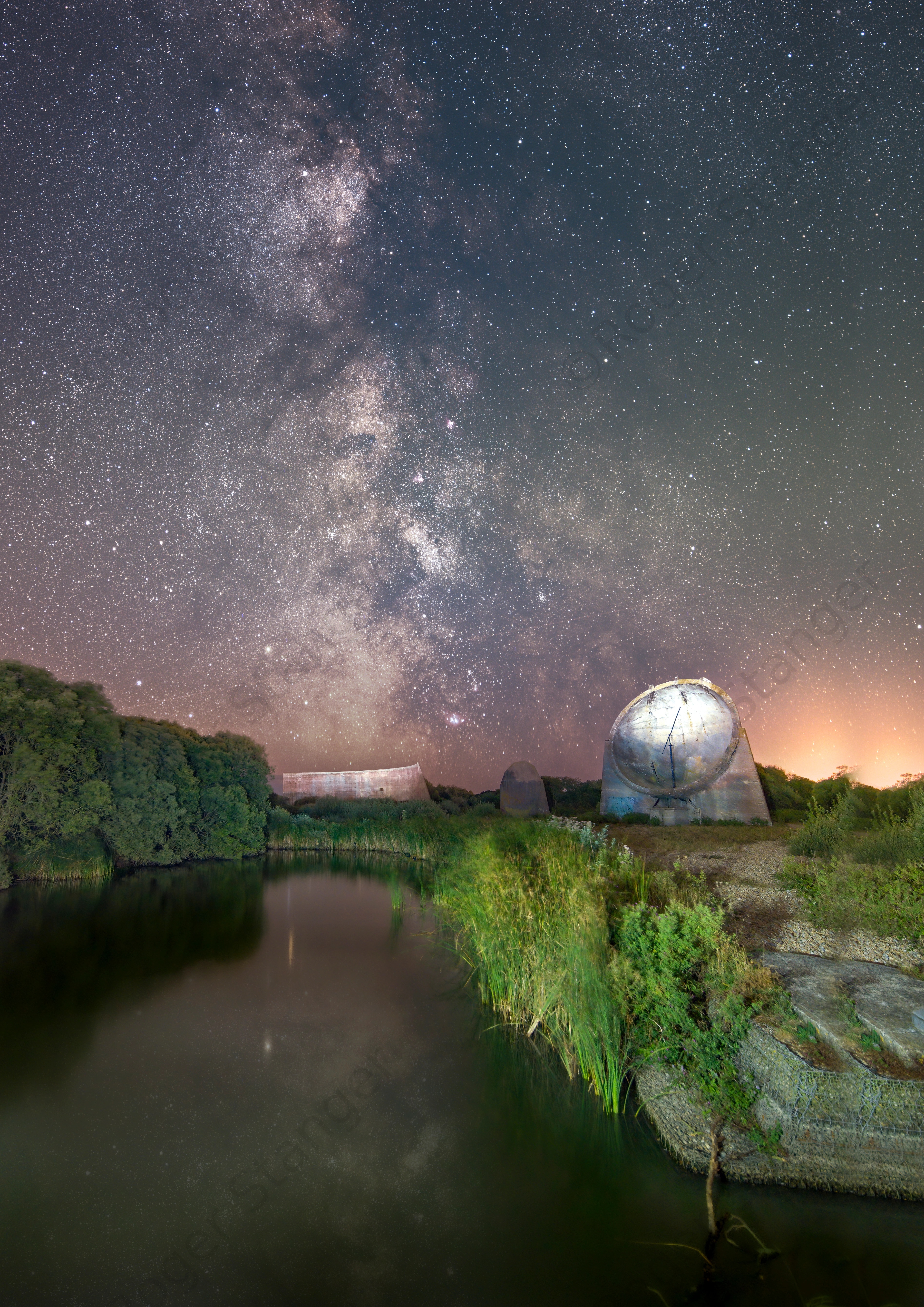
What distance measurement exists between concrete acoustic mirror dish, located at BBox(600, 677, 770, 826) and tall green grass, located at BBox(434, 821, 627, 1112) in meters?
14.8

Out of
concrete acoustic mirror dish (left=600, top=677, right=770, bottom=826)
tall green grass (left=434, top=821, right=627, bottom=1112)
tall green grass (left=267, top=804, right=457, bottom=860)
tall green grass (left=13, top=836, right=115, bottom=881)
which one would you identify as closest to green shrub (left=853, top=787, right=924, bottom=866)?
tall green grass (left=434, top=821, right=627, bottom=1112)

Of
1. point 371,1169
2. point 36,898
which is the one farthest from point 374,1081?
point 36,898

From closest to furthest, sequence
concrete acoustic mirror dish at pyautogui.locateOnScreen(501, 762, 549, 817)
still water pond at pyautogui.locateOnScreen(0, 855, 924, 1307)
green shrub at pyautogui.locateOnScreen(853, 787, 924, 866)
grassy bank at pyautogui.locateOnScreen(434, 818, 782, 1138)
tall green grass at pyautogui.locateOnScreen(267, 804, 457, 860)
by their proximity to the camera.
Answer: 1. still water pond at pyautogui.locateOnScreen(0, 855, 924, 1307)
2. grassy bank at pyautogui.locateOnScreen(434, 818, 782, 1138)
3. green shrub at pyautogui.locateOnScreen(853, 787, 924, 866)
4. tall green grass at pyautogui.locateOnScreen(267, 804, 457, 860)
5. concrete acoustic mirror dish at pyautogui.locateOnScreen(501, 762, 549, 817)

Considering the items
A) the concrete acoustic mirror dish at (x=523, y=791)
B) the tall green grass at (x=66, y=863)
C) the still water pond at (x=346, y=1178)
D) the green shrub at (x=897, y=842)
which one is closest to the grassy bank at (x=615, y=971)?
the still water pond at (x=346, y=1178)

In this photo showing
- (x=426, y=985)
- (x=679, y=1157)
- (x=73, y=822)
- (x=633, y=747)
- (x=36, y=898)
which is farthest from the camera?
(x=633, y=747)

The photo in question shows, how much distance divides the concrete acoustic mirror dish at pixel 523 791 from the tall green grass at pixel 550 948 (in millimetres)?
24305

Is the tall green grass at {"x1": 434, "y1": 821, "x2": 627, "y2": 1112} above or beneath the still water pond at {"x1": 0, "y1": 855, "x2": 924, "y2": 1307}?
above

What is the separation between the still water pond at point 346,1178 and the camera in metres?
4.17

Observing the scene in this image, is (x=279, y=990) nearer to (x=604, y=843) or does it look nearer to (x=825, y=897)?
(x=604, y=843)

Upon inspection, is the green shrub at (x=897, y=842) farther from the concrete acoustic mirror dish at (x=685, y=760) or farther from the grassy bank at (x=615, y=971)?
the concrete acoustic mirror dish at (x=685, y=760)

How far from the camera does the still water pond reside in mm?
4168

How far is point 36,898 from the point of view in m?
16.9

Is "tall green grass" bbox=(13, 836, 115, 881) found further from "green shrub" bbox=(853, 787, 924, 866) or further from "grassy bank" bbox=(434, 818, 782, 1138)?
"green shrub" bbox=(853, 787, 924, 866)

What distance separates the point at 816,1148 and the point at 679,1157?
112 centimetres
